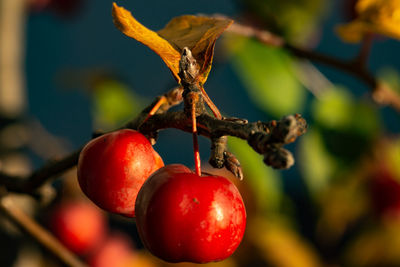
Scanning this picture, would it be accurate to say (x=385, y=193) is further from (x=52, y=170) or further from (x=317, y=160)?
(x=52, y=170)

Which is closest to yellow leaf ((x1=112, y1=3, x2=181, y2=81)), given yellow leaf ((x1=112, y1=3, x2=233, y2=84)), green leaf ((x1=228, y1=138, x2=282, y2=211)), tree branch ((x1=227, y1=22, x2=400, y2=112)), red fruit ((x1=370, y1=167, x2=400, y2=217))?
yellow leaf ((x1=112, y1=3, x2=233, y2=84))

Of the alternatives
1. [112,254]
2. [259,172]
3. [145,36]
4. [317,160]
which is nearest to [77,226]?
[112,254]

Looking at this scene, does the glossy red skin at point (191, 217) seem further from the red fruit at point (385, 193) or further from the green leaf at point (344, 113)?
the red fruit at point (385, 193)

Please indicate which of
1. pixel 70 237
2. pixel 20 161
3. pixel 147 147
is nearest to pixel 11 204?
pixel 147 147

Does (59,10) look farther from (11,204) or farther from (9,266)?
(11,204)

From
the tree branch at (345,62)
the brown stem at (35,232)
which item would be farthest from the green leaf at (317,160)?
the brown stem at (35,232)
